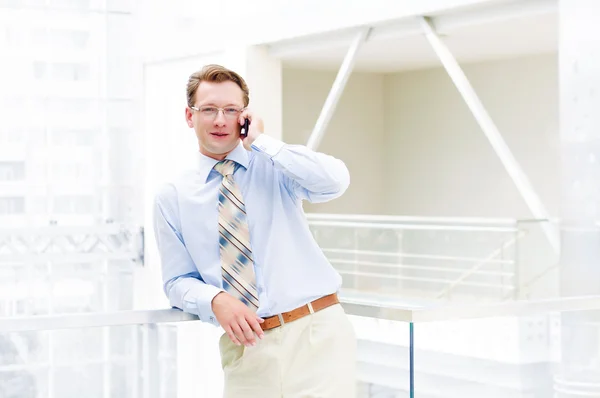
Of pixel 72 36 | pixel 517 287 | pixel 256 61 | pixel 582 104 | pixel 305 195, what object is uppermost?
pixel 72 36

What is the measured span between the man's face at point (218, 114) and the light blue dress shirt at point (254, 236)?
0.06 m

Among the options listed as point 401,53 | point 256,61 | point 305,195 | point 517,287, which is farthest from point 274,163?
point 401,53

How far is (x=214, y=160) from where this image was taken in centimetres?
251

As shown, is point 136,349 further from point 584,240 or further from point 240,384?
point 584,240

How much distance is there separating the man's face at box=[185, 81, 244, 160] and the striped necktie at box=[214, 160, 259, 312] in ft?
0.30

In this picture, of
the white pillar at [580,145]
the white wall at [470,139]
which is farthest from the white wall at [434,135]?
the white pillar at [580,145]

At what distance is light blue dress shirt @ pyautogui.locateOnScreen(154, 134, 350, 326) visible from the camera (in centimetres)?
245

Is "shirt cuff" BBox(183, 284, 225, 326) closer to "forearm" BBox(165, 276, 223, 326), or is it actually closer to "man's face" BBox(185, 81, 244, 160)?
"forearm" BBox(165, 276, 223, 326)

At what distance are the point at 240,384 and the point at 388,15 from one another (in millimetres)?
6093

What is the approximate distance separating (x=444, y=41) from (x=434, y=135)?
385 centimetres

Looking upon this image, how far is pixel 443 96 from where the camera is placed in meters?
13.5

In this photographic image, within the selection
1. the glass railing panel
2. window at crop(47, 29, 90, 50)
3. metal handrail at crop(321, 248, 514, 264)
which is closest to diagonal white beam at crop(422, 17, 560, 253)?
metal handrail at crop(321, 248, 514, 264)

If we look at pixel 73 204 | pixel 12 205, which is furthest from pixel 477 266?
pixel 12 205

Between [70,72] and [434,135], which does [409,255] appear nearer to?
[434,135]
